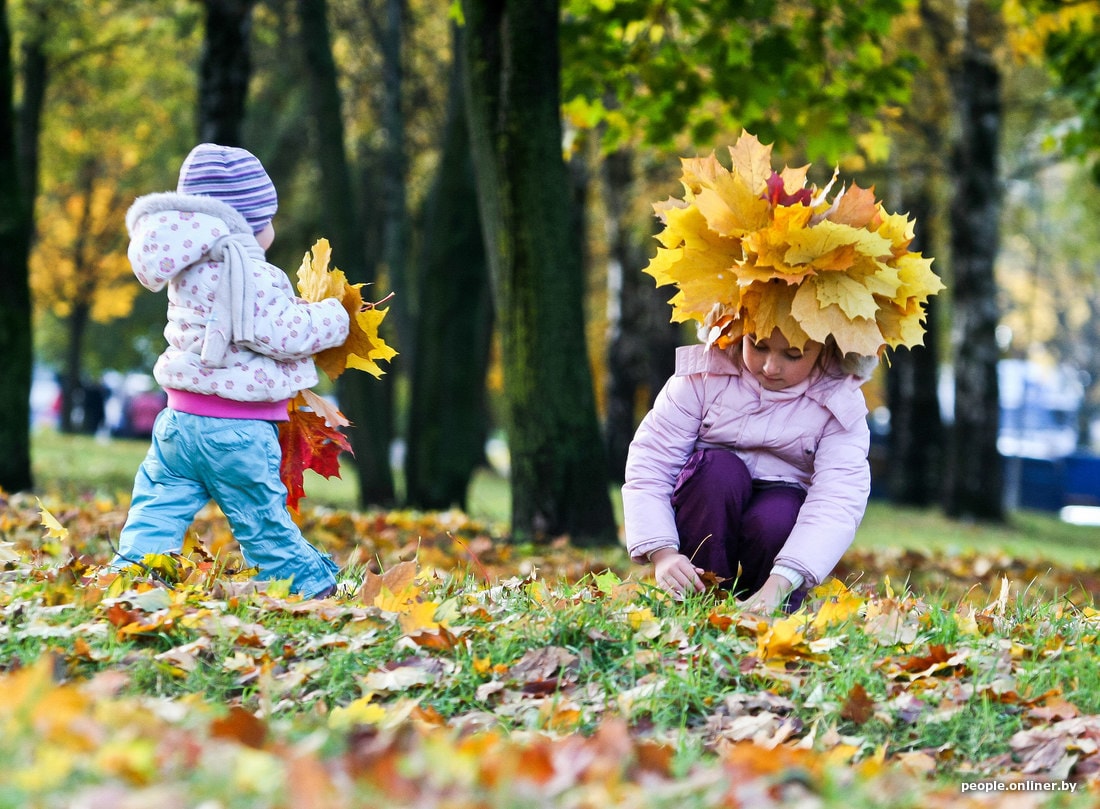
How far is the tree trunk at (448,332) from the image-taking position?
1061 cm

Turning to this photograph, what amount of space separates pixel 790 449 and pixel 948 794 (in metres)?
2.07

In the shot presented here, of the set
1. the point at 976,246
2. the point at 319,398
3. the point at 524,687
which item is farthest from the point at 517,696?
the point at 976,246

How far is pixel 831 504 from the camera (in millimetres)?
4219

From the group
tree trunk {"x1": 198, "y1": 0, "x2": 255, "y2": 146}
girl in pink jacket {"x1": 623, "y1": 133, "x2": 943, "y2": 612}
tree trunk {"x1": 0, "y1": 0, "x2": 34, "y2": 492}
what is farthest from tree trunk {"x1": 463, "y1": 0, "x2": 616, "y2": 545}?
tree trunk {"x1": 0, "y1": 0, "x2": 34, "y2": 492}

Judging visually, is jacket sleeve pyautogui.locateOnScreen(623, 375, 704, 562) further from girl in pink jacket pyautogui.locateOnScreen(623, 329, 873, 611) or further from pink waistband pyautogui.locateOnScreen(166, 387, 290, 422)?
pink waistband pyautogui.locateOnScreen(166, 387, 290, 422)

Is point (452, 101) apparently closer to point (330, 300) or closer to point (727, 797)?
point (330, 300)

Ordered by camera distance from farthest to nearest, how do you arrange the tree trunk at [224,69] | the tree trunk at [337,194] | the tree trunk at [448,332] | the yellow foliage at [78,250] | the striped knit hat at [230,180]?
the yellow foliage at [78,250] → the tree trunk at [337,194] → the tree trunk at [448,332] → the tree trunk at [224,69] → the striped knit hat at [230,180]

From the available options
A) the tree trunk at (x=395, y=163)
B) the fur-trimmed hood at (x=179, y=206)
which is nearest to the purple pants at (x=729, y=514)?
the fur-trimmed hood at (x=179, y=206)

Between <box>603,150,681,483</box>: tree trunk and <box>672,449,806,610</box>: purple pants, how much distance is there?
44.3ft

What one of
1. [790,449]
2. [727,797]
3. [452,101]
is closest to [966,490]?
[452,101]

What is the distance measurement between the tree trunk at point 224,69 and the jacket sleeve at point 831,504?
24.3ft

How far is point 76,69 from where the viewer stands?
20.5 meters

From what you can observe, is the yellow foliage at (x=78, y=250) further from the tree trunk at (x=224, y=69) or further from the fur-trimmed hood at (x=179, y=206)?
the fur-trimmed hood at (x=179, y=206)

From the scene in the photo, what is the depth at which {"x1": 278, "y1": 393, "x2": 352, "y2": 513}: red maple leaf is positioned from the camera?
4641mm
